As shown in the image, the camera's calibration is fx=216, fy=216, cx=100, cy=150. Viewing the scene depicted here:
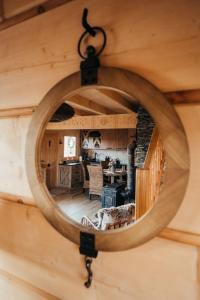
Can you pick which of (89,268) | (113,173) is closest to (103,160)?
(113,173)

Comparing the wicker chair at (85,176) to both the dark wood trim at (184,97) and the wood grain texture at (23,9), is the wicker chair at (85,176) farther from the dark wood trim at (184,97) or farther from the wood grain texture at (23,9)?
the wood grain texture at (23,9)

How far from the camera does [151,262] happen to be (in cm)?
69

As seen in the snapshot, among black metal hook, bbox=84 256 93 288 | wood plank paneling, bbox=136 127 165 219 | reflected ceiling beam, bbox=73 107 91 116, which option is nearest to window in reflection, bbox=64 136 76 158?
reflected ceiling beam, bbox=73 107 91 116

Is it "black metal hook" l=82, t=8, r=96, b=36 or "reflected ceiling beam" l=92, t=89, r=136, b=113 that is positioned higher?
"black metal hook" l=82, t=8, r=96, b=36

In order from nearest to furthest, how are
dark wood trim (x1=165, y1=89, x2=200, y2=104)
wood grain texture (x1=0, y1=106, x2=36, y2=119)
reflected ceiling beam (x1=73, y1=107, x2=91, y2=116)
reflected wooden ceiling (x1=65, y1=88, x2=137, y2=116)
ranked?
1. dark wood trim (x1=165, y1=89, x2=200, y2=104)
2. reflected wooden ceiling (x1=65, y1=88, x2=137, y2=116)
3. reflected ceiling beam (x1=73, y1=107, x2=91, y2=116)
4. wood grain texture (x1=0, y1=106, x2=36, y2=119)

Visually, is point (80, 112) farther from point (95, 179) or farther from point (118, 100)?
point (95, 179)

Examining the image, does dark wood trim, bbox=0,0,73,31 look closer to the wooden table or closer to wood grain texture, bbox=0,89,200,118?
→ wood grain texture, bbox=0,89,200,118

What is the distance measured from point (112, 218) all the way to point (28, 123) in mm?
547

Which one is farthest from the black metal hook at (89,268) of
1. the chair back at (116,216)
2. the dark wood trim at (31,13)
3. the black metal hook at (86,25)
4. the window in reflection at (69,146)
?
the dark wood trim at (31,13)

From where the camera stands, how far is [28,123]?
967 millimetres

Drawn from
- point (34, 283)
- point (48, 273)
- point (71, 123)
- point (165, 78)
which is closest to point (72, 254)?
point (48, 273)

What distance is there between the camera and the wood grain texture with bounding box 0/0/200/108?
0.64 m

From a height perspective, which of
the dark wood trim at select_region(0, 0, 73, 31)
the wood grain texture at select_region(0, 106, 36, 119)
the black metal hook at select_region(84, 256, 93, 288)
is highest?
the dark wood trim at select_region(0, 0, 73, 31)

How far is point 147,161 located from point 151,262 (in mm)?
323
